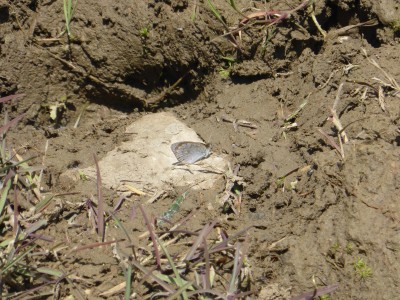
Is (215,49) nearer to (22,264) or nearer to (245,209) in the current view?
(245,209)

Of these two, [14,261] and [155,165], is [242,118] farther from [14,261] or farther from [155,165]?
[14,261]

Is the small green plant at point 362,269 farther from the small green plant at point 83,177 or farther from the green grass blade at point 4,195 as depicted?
the green grass blade at point 4,195

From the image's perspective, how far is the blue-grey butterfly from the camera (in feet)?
9.55

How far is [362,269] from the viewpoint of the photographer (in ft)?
7.72

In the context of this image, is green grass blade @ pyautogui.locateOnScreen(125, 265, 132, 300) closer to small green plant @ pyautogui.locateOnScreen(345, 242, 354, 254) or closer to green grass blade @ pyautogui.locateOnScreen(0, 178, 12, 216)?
green grass blade @ pyautogui.locateOnScreen(0, 178, 12, 216)

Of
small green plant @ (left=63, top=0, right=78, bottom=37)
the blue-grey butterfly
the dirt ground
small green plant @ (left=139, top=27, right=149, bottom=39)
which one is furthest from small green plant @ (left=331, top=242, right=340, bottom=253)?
small green plant @ (left=63, top=0, right=78, bottom=37)

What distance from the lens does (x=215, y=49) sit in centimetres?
318

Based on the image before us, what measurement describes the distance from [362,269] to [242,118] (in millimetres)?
1075

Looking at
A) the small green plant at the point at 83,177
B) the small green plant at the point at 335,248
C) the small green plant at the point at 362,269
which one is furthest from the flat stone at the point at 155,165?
the small green plant at the point at 362,269

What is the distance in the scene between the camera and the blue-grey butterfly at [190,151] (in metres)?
2.91

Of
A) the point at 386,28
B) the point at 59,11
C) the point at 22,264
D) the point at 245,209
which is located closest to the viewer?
the point at 22,264

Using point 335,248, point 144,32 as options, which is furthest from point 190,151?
point 335,248

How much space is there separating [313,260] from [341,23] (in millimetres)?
1490

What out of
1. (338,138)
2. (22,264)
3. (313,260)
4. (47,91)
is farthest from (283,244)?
(47,91)
